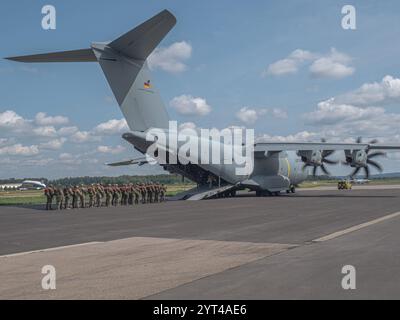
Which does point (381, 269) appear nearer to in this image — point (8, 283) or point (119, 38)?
point (8, 283)

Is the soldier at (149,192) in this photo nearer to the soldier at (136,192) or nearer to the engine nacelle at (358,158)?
the soldier at (136,192)

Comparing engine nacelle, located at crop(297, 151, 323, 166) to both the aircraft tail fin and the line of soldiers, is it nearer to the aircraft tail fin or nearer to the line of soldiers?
the line of soldiers

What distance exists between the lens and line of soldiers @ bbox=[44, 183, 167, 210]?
2683 cm

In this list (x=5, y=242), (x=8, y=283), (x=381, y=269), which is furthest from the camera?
(x=5, y=242)

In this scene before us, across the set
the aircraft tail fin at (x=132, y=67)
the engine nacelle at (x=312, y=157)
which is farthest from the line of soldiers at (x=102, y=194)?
the engine nacelle at (x=312, y=157)

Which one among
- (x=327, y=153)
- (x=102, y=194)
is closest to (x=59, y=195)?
(x=102, y=194)

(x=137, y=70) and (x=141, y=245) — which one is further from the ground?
(x=137, y=70)

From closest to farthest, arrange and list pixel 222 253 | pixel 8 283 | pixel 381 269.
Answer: pixel 8 283, pixel 381 269, pixel 222 253

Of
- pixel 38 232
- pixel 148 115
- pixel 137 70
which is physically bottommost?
pixel 38 232

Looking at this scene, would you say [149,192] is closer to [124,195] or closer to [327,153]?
[124,195]

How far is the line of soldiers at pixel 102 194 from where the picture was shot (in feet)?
88.0

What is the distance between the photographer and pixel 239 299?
6203mm
